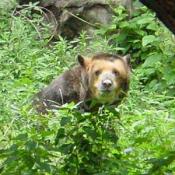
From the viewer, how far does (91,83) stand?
884 cm

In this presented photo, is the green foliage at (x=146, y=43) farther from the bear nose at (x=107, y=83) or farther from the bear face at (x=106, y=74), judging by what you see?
the bear nose at (x=107, y=83)

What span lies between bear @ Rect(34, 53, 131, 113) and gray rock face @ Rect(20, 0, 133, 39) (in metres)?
3.79

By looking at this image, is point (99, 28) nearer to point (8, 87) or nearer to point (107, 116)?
point (8, 87)

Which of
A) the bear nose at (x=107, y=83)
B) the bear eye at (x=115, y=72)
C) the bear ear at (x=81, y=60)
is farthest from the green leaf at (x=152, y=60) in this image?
the bear nose at (x=107, y=83)

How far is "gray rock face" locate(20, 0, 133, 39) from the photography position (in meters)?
13.1

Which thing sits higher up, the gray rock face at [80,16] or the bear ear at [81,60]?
the bear ear at [81,60]

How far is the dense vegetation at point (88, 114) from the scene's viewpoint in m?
4.77

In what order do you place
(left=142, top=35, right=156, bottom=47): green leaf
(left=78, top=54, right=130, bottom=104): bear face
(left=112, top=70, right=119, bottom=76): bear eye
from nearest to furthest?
(left=78, top=54, right=130, bottom=104): bear face < (left=112, top=70, right=119, bottom=76): bear eye < (left=142, top=35, right=156, bottom=47): green leaf

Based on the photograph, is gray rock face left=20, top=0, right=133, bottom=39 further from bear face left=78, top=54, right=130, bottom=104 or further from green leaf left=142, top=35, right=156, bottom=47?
bear face left=78, top=54, right=130, bottom=104

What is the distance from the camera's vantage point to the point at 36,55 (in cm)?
1145

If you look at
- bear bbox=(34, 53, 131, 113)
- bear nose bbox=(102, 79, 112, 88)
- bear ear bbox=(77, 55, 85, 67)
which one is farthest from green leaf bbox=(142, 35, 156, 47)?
bear nose bbox=(102, 79, 112, 88)

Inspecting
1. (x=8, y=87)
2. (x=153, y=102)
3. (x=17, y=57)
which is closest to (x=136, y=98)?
(x=153, y=102)

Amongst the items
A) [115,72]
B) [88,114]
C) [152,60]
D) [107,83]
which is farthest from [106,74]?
[88,114]

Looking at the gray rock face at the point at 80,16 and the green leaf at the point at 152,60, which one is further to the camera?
the gray rock face at the point at 80,16
